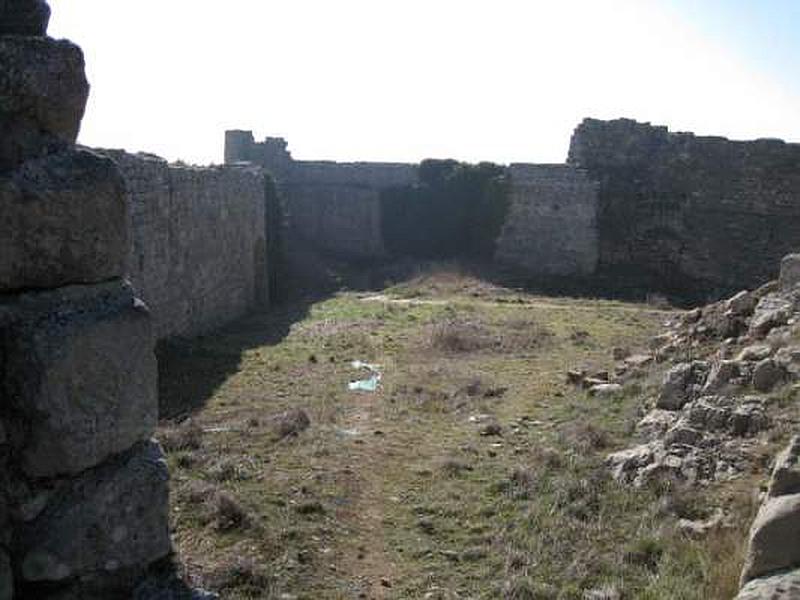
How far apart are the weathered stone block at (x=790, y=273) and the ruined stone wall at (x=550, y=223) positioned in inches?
484

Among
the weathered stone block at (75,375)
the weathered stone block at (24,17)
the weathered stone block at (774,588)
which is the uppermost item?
the weathered stone block at (24,17)

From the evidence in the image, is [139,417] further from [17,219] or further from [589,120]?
[589,120]

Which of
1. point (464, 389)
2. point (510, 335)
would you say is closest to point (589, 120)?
point (510, 335)

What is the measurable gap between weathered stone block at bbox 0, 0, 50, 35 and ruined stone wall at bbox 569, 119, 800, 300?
20.9 meters

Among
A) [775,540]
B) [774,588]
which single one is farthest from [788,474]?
[774,588]

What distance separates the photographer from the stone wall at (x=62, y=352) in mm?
2516

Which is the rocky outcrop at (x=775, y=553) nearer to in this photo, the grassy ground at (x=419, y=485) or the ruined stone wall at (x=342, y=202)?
the grassy ground at (x=419, y=485)

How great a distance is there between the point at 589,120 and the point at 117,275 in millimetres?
22756

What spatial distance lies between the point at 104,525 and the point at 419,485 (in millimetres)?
5223

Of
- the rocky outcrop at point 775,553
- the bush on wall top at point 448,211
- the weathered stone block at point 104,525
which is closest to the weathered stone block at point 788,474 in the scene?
the rocky outcrop at point 775,553

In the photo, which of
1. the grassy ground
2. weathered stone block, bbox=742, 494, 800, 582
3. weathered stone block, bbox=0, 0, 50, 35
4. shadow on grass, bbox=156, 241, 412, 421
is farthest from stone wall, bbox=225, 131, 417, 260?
weathered stone block, bbox=0, 0, 50, 35

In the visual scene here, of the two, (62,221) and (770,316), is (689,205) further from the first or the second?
(62,221)

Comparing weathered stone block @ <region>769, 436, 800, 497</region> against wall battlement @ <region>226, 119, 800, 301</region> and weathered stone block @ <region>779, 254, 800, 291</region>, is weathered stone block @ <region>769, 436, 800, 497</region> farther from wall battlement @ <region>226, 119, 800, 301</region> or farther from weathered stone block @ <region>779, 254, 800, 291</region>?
wall battlement @ <region>226, 119, 800, 301</region>

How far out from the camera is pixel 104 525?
8.83 feet
